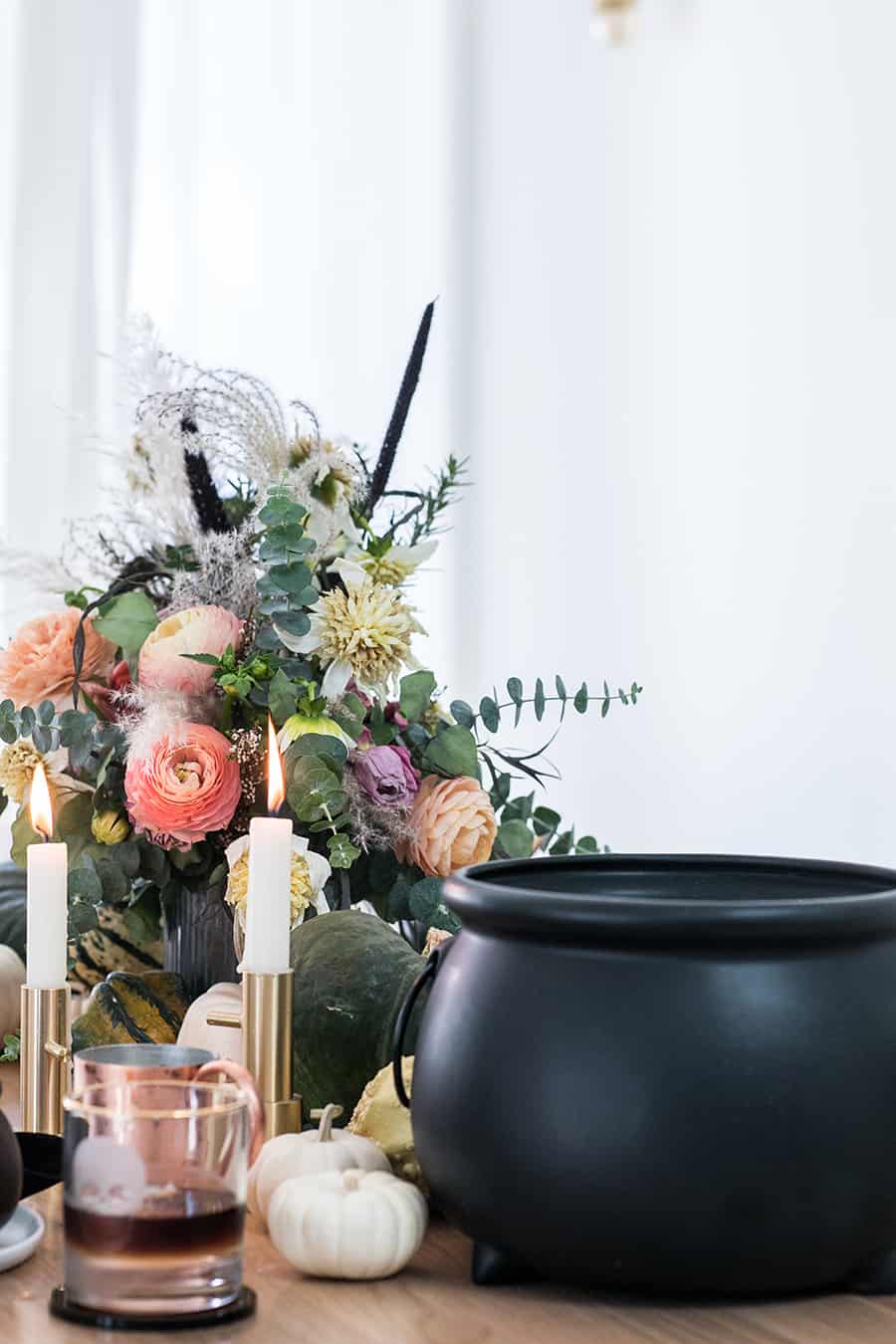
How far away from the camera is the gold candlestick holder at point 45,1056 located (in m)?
0.90

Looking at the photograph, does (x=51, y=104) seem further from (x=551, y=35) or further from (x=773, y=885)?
(x=773, y=885)

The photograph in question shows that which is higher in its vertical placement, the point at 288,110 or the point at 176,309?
the point at 288,110

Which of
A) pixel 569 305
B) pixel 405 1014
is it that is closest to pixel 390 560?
pixel 405 1014

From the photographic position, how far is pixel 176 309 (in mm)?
2727

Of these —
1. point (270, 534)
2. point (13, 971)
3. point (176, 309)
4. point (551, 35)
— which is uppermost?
point (551, 35)

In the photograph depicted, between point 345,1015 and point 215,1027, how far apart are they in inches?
4.0

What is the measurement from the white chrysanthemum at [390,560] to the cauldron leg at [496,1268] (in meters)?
0.61

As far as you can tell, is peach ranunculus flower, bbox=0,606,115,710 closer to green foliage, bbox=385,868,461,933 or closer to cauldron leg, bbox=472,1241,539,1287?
green foliage, bbox=385,868,461,933

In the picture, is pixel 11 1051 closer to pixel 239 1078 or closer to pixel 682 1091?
pixel 239 1078

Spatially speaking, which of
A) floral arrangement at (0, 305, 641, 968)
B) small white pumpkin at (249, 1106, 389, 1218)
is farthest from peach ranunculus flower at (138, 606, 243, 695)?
small white pumpkin at (249, 1106, 389, 1218)

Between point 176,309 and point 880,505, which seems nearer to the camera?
point 880,505

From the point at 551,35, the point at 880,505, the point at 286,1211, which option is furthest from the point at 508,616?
the point at 286,1211

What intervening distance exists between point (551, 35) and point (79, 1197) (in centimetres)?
288

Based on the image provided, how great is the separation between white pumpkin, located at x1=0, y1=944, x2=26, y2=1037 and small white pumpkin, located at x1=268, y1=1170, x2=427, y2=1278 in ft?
2.18
